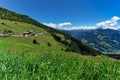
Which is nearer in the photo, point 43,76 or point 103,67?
point 43,76

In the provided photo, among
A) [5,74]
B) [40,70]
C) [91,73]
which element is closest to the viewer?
[5,74]

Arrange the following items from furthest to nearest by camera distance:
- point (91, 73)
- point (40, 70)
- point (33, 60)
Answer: point (33, 60), point (91, 73), point (40, 70)

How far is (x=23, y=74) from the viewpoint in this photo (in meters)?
6.39

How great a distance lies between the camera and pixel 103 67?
787 centimetres

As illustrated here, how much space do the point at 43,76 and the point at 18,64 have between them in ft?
5.28

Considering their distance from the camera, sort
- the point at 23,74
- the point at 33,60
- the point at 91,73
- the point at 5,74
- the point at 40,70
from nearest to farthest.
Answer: the point at 5,74 → the point at 23,74 → the point at 40,70 → the point at 91,73 → the point at 33,60

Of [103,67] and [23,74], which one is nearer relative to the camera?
[23,74]

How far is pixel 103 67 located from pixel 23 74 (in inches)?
102

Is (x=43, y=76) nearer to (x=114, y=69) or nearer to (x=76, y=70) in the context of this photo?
(x=76, y=70)

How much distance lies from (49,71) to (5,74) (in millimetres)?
1286

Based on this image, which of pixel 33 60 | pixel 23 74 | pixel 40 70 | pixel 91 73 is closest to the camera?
pixel 23 74

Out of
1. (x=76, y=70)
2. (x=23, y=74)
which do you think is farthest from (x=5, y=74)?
(x=76, y=70)

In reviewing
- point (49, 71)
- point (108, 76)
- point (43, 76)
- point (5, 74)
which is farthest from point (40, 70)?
point (108, 76)

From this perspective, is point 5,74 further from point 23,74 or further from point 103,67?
point 103,67
